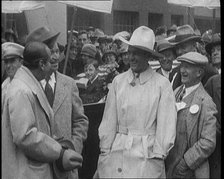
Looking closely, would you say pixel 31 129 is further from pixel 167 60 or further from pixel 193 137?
pixel 167 60

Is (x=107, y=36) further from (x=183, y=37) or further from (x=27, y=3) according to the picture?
(x=27, y=3)

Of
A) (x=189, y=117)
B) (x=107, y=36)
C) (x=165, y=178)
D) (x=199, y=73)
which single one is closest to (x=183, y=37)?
(x=199, y=73)

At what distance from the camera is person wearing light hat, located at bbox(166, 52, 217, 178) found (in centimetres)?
414

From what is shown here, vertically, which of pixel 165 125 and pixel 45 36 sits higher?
pixel 45 36

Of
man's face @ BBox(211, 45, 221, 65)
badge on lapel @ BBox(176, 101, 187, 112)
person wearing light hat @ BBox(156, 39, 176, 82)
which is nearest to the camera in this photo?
badge on lapel @ BBox(176, 101, 187, 112)

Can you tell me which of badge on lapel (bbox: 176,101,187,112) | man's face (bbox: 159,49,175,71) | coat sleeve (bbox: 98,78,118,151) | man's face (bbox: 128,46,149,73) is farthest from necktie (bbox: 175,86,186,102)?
man's face (bbox: 159,49,175,71)

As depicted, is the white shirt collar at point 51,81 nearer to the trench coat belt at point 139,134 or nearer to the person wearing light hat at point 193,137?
the trench coat belt at point 139,134

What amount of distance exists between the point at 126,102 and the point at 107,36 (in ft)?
16.6

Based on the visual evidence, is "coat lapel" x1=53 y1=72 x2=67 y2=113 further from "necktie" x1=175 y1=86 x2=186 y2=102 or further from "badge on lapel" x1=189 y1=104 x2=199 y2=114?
"badge on lapel" x1=189 y1=104 x2=199 y2=114

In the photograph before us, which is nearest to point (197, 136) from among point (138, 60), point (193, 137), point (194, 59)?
point (193, 137)

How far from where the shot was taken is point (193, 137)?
421 cm

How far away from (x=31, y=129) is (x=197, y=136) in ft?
4.29

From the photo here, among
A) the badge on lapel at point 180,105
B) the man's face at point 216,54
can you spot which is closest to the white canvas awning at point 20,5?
the badge on lapel at point 180,105

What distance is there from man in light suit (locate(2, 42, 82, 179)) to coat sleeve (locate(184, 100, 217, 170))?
0.89 metres
